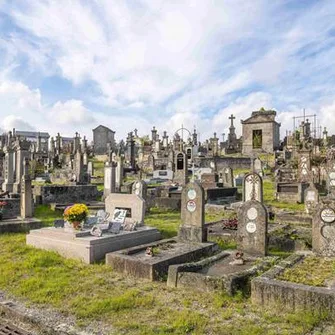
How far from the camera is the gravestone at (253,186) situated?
12.7m

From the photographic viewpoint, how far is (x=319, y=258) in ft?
22.2

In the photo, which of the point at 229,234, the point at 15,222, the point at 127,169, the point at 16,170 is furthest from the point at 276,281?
the point at 127,169

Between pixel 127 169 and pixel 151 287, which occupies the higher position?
pixel 127 169

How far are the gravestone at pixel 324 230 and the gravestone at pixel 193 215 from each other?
2488 mm

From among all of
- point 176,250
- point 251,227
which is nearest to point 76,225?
point 176,250

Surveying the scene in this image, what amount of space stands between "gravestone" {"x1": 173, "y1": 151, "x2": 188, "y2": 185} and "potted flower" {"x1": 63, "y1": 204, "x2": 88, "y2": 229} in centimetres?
1571

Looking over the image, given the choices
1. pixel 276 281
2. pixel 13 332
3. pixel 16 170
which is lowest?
pixel 13 332

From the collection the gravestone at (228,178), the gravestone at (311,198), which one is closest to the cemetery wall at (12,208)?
the gravestone at (311,198)

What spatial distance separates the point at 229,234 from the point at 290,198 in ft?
32.6

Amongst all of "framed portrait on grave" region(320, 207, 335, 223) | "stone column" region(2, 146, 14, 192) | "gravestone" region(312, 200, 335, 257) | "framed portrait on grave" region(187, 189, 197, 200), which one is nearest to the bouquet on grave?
"framed portrait on grave" region(187, 189, 197, 200)

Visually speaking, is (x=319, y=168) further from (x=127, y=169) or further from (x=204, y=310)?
(x=204, y=310)

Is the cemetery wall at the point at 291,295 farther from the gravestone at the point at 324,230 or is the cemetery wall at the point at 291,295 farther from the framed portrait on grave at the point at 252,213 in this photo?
the framed portrait on grave at the point at 252,213

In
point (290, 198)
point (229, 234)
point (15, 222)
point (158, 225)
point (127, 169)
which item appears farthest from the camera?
point (127, 169)

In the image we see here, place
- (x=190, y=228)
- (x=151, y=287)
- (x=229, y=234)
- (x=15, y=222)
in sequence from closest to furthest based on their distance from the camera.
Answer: (x=151, y=287) → (x=190, y=228) → (x=229, y=234) → (x=15, y=222)
